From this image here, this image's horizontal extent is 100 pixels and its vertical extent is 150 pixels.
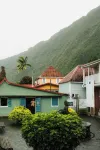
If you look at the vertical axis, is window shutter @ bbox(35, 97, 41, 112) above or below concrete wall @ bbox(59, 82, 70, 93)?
below

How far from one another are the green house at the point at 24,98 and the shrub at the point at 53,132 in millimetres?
21183

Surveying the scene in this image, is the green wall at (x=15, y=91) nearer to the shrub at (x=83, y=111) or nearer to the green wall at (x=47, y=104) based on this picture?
the green wall at (x=47, y=104)

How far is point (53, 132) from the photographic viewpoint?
10312 mm

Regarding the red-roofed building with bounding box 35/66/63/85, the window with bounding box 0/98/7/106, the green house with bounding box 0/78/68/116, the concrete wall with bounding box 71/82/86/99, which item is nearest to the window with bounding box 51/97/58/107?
the green house with bounding box 0/78/68/116

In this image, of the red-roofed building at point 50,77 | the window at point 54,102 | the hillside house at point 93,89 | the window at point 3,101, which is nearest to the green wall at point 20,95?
the window at point 54,102

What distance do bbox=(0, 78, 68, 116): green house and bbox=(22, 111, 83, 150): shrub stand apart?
2118 centimetres

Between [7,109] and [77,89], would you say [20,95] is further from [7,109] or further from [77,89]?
[77,89]

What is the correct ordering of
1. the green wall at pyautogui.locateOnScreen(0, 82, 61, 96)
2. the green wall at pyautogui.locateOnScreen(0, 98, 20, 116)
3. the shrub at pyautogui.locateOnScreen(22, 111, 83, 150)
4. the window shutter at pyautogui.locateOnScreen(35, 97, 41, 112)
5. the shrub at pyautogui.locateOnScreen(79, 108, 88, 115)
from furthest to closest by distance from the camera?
the shrub at pyautogui.locateOnScreen(79, 108, 88, 115) → the window shutter at pyautogui.locateOnScreen(35, 97, 41, 112) → the green wall at pyautogui.locateOnScreen(0, 82, 61, 96) → the green wall at pyautogui.locateOnScreen(0, 98, 20, 116) → the shrub at pyautogui.locateOnScreen(22, 111, 83, 150)

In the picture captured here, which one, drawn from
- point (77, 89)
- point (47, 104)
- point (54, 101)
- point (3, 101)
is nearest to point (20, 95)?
point (3, 101)

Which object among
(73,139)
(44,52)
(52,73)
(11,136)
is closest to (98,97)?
(11,136)

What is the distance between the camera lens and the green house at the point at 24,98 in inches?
1254

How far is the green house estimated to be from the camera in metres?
31.9

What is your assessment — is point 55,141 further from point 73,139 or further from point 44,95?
point 44,95

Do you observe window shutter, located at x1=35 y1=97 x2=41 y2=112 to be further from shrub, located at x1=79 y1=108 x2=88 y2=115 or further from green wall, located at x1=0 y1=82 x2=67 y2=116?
shrub, located at x1=79 y1=108 x2=88 y2=115
